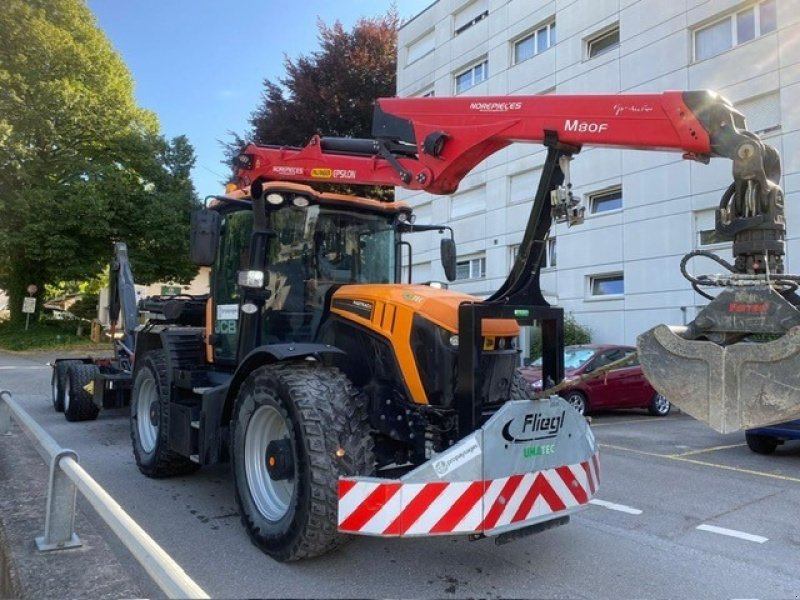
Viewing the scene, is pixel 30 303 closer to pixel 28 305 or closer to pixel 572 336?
pixel 28 305

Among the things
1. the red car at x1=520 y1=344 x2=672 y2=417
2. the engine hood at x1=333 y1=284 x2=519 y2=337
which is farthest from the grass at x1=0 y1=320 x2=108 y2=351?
the engine hood at x1=333 y1=284 x2=519 y2=337

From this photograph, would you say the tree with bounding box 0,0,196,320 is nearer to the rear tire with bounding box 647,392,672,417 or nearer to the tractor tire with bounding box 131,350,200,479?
the rear tire with bounding box 647,392,672,417

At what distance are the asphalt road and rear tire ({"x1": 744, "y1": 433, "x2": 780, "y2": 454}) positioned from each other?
3.79ft

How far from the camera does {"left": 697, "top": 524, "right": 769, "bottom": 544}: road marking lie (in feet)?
16.4

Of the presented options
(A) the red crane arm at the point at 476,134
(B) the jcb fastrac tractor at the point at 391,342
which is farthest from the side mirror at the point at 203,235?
(A) the red crane arm at the point at 476,134

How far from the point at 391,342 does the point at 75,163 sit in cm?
2674

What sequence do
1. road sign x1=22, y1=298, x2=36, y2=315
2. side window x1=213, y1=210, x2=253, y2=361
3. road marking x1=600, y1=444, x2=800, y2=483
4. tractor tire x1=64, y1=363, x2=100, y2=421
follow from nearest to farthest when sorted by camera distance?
1. side window x1=213, y1=210, x2=253, y2=361
2. road marking x1=600, y1=444, x2=800, y2=483
3. tractor tire x1=64, y1=363, x2=100, y2=421
4. road sign x1=22, y1=298, x2=36, y2=315

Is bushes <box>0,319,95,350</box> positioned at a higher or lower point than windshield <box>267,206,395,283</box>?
lower

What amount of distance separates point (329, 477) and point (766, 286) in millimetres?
2529

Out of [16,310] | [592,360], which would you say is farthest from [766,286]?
[16,310]

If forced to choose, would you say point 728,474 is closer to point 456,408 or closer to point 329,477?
point 456,408

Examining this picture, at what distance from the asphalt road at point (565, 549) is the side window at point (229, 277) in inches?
54.7

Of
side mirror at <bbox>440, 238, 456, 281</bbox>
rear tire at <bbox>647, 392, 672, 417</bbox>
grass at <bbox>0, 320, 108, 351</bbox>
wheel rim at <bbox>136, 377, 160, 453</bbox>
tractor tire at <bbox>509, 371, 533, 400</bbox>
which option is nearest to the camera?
tractor tire at <bbox>509, 371, 533, 400</bbox>

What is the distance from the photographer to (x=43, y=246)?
2558cm
